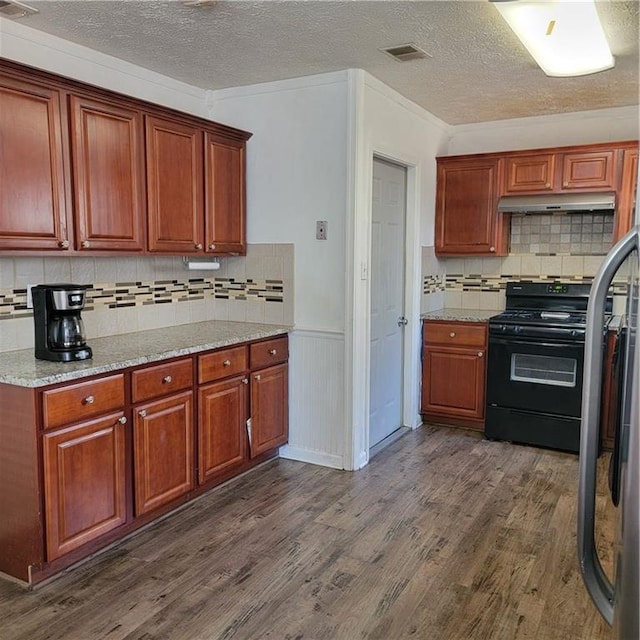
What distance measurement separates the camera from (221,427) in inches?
134

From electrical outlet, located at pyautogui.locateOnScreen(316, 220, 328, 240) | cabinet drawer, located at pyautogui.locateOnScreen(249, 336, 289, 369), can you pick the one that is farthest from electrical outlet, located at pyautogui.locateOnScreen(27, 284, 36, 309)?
electrical outlet, located at pyautogui.locateOnScreen(316, 220, 328, 240)

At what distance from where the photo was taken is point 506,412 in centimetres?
436

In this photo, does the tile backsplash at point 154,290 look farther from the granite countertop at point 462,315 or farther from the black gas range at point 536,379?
the black gas range at point 536,379

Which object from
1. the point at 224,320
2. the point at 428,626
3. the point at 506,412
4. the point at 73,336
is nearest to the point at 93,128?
the point at 73,336

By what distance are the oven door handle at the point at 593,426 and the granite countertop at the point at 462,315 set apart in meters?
3.48

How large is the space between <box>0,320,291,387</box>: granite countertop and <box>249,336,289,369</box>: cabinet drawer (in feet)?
0.21

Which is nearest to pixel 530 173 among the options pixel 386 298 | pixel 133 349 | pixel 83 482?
pixel 386 298

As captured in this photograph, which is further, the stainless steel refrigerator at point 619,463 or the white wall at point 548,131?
the white wall at point 548,131

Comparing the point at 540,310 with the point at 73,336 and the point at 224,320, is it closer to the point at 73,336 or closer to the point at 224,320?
the point at 224,320

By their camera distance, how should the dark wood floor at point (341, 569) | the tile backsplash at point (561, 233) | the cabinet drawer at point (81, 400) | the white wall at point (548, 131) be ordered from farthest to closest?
the tile backsplash at point (561, 233)
the white wall at point (548, 131)
the cabinet drawer at point (81, 400)
the dark wood floor at point (341, 569)

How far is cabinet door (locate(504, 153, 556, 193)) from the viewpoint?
176 inches

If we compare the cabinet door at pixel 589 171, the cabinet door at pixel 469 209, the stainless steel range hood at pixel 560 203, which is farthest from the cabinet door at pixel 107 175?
the cabinet door at pixel 589 171

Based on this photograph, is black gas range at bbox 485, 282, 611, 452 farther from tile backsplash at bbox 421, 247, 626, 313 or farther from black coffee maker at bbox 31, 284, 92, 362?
black coffee maker at bbox 31, 284, 92, 362

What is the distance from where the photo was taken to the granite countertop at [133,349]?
2.43 meters
